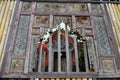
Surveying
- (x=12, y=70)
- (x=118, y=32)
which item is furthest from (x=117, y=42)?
(x=12, y=70)

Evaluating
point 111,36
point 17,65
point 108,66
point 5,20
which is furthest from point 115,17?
point 17,65

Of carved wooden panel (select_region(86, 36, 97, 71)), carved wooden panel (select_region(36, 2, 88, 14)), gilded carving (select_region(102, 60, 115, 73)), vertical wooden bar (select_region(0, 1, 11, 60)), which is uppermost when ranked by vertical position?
→ carved wooden panel (select_region(36, 2, 88, 14))

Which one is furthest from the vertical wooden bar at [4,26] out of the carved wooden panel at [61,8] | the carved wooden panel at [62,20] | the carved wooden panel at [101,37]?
the carved wooden panel at [101,37]

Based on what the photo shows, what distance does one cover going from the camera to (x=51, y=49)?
879cm

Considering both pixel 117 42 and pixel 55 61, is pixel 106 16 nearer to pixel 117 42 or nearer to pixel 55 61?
pixel 117 42

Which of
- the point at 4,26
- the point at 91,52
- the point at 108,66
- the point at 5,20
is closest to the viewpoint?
the point at 108,66

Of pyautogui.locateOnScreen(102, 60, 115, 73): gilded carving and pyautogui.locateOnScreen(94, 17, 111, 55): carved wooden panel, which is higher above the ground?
pyautogui.locateOnScreen(94, 17, 111, 55): carved wooden panel

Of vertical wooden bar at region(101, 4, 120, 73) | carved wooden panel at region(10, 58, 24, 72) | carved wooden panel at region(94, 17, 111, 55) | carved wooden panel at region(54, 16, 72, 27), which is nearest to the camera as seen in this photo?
carved wooden panel at region(10, 58, 24, 72)

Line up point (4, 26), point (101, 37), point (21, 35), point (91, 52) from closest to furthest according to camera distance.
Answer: point (91, 52), point (21, 35), point (101, 37), point (4, 26)

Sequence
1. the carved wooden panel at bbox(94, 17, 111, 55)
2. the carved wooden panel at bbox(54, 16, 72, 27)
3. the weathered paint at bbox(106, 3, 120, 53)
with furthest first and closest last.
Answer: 1. the carved wooden panel at bbox(54, 16, 72, 27)
2. the weathered paint at bbox(106, 3, 120, 53)
3. the carved wooden panel at bbox(94, 17, 111, 55)

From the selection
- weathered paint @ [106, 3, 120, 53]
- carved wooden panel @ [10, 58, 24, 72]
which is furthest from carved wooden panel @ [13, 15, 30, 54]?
weathered paint @ [106, 3, 120, 53]

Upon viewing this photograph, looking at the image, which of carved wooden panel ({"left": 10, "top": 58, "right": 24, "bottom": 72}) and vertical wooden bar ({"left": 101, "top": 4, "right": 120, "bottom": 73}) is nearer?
carved wooden panel ({"left": 10, "top": 58, "right": 24, "bottom": 72})

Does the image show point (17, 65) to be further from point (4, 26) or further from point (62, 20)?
point (62, 20)

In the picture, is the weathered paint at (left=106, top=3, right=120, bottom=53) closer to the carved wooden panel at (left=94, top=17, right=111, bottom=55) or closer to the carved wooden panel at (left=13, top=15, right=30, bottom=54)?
the carved wooden panel at (left=94, top=17, right=111, bottom=55)
